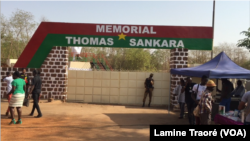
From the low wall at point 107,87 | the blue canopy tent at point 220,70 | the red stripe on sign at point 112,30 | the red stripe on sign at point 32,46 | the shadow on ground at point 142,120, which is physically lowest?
the shadow on ground at point 142,120

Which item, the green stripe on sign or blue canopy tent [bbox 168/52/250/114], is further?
the green stripe on sign

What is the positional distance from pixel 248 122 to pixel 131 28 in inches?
363

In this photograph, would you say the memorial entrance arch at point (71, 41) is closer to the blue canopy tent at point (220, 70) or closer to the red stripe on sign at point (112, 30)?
the red stripe on sign at point (112, 30)

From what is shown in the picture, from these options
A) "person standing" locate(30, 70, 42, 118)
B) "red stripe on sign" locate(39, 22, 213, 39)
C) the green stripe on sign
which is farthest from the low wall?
"person standing" locate(30, 70, 42, 118)

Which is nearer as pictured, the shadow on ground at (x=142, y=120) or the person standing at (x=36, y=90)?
the shadow on ground at (x=142, y=120)

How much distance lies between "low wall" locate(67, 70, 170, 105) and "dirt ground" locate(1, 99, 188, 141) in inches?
45.6

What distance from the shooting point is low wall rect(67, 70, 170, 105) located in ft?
47.0

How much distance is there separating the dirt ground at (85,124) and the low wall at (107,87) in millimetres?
1159

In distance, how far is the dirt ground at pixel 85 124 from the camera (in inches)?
295

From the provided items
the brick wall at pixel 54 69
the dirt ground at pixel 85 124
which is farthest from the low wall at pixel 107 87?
the dirt ground at pixel 85 124

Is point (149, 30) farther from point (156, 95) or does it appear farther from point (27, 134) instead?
point (27, 134)

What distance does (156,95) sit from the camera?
14.2 m

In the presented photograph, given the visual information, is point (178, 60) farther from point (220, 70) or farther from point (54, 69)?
point (54, 69)

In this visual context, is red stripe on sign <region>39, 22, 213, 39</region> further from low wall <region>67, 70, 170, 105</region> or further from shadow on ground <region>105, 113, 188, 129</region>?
shadow on ground <region>105, 113, 188, 129</region>
